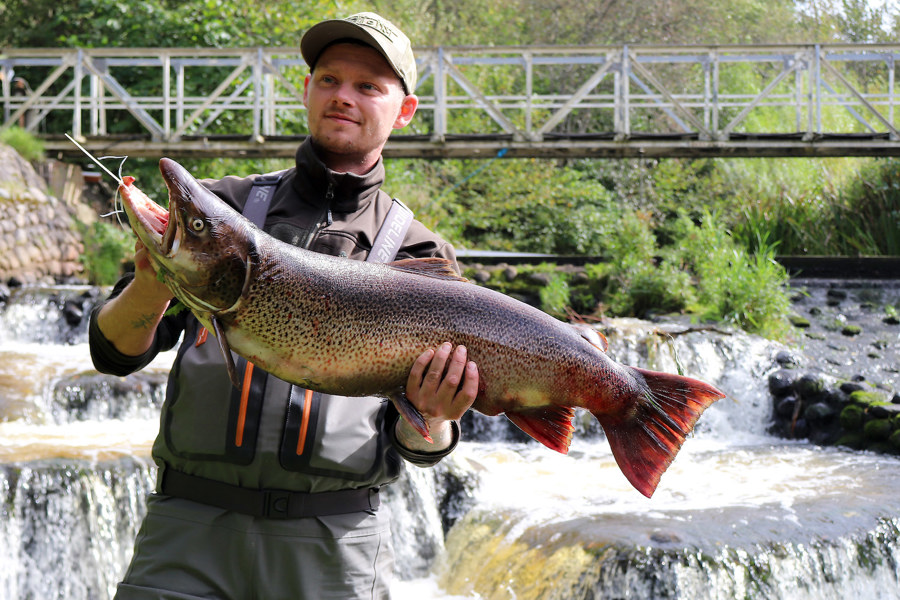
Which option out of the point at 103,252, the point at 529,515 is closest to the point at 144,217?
the point at 529,515

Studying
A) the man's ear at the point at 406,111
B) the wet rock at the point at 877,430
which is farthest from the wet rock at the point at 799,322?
the man's ear at the point at 406,111

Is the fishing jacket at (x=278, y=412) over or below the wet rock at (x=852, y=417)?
over

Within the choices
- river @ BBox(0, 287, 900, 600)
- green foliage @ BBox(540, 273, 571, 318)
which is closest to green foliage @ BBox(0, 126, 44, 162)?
river @ BBox(0, 287, 900, 600)

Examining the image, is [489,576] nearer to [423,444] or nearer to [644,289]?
[423,444]

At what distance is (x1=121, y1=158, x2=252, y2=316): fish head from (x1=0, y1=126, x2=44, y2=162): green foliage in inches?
596

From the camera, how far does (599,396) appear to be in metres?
2.32

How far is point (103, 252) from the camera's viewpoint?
50.2 feet

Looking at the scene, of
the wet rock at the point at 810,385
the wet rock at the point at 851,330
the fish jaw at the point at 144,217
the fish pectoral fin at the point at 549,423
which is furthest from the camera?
the wet rock at the point at 851,330

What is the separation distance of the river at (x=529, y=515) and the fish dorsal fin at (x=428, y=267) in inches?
161

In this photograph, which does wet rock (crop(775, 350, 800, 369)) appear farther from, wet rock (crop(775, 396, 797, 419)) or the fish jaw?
the fish jaw

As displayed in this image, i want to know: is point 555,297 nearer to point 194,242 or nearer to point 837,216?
point 837,216

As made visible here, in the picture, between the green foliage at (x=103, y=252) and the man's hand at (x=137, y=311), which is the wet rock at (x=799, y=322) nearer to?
the green foliage at (x=103, y=252)

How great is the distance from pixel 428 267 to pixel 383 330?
0.22m

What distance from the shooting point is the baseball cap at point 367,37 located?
2.64m
